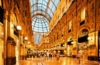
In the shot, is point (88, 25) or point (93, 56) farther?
point (88, 25)

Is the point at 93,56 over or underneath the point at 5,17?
underneath

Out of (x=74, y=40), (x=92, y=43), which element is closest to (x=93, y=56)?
(x=92, y=43)

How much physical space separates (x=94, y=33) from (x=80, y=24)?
464 centimetres

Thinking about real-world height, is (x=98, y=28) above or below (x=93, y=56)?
above

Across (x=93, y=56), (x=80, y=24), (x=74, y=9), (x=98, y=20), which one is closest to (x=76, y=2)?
(x=74, y=9)

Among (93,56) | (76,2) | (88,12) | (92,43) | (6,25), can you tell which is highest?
(76,2)

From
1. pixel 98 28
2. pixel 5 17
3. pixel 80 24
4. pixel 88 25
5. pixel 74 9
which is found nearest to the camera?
pixel 5 17

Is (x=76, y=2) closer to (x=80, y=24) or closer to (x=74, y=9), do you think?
(x=74, y=9)

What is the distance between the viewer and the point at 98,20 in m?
16.6

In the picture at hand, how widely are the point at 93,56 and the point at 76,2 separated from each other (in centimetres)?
844

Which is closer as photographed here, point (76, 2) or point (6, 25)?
point (6, 25)

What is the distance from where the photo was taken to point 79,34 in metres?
22.1

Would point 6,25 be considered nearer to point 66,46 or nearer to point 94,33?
point 94,33

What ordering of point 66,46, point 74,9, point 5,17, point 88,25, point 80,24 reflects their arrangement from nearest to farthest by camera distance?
1. point 5,17
2. point 88,25
3. point 80,24
4. point 74,9
5. point 66,46
